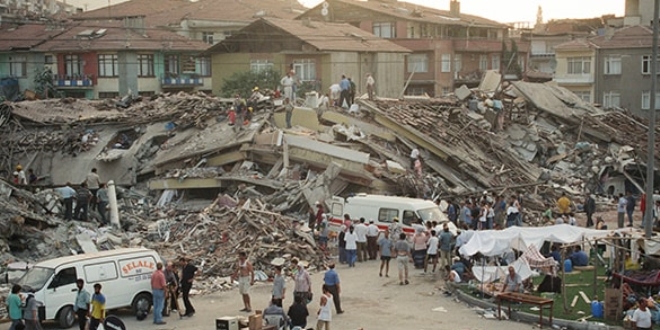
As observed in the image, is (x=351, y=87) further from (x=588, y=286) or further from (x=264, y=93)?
(x=588, y=286)

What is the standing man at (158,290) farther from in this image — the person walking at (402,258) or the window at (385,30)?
the window at (385,30)

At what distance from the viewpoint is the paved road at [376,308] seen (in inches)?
858

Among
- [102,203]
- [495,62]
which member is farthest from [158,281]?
[495,62]

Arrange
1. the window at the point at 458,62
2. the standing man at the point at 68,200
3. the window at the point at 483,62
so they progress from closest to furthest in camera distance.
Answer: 1. the standing man at the point at 68,200
2. the window at the point at 458,62
3. the window at the point at 483,62

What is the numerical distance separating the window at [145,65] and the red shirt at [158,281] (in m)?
51.8

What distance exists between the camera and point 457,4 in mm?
93750

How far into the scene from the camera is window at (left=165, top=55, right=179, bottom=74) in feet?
244

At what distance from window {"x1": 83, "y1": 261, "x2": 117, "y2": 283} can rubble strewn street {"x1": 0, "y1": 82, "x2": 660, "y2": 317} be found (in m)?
5.30

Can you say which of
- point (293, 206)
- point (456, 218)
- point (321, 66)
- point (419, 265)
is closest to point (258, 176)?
point (293, 206)

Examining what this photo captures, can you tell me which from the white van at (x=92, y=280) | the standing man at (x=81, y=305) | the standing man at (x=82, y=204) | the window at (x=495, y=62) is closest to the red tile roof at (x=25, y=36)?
the window at (x=495, y=62)

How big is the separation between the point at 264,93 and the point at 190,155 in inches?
314

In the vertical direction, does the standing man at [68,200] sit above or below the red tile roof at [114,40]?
below

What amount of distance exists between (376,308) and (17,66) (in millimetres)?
59585

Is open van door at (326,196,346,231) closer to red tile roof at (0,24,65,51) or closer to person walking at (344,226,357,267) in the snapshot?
person walking at (344,226,357,267)
